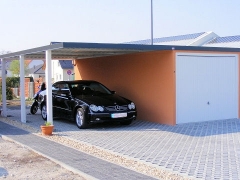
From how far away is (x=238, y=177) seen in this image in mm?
6965

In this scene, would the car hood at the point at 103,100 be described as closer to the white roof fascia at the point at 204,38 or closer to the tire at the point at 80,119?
the tire at the point at 80,119

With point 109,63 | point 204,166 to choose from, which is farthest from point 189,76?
point 204,166

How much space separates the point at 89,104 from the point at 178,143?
11.9ft

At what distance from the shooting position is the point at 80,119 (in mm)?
13047

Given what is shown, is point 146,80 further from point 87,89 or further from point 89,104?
point 89,104

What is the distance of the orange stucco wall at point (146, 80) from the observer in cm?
1347

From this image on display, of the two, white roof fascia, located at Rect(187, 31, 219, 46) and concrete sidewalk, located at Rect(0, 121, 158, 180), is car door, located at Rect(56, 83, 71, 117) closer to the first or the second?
concrete sidewalk, located at Rect(0, 121, 158, 180)

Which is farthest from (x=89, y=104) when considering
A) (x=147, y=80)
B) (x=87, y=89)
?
(x=147, y=80)

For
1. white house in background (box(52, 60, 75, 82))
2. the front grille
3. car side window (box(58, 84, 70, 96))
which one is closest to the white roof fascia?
white house in background (box(52, 60, 75, 82))

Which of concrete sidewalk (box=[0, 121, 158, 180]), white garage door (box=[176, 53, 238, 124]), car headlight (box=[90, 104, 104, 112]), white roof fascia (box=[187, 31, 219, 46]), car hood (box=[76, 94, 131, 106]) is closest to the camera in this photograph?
concrete sidewalk (box=[0, 121, 158, 180])

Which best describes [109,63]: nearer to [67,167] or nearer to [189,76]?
[189,76]

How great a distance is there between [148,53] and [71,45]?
152 inches

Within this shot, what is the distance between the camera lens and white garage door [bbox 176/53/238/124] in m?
13.6

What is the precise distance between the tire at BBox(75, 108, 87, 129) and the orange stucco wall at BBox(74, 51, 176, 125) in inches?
106
